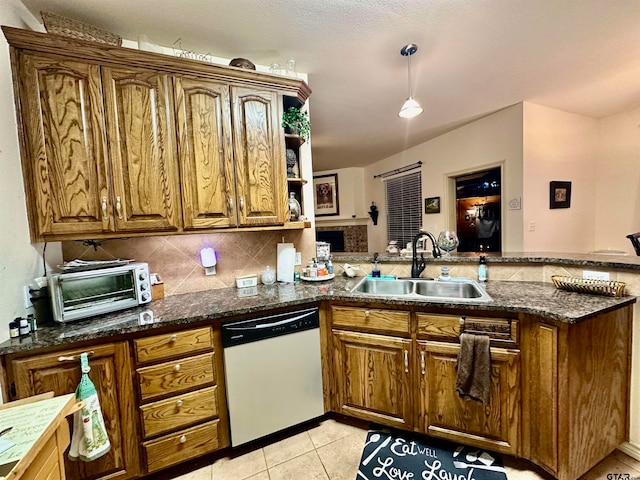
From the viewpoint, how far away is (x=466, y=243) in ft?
13.5

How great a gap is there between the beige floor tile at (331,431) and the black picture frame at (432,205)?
3427 millimetres

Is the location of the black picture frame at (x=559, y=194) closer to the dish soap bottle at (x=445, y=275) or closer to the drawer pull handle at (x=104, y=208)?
the dish soap bottle at (x=445, y=275)

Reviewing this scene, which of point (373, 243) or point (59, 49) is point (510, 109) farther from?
point (59, 49)

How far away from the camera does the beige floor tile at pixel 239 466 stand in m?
1.54

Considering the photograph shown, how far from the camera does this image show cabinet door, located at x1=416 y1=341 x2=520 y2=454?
1.46 meters

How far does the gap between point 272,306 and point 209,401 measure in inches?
25.0

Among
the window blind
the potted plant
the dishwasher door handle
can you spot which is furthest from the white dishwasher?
the window blind

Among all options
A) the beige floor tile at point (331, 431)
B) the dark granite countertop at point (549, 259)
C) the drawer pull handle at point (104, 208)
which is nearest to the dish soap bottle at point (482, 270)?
the dark granite countertop at point (549, 259)

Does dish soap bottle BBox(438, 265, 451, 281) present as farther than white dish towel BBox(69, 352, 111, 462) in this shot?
Yes

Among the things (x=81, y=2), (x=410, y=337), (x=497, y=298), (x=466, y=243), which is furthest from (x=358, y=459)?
(x=466, y=243)

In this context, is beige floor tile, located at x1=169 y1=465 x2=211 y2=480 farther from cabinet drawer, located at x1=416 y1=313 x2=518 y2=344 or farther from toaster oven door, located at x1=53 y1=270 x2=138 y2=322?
cabinet drawer, located at x1=416 y1=313 x2=518 y2=344

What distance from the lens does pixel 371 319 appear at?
173 cm

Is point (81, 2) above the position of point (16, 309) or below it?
above

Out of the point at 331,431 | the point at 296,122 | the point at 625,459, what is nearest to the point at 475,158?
the point at 296,122
